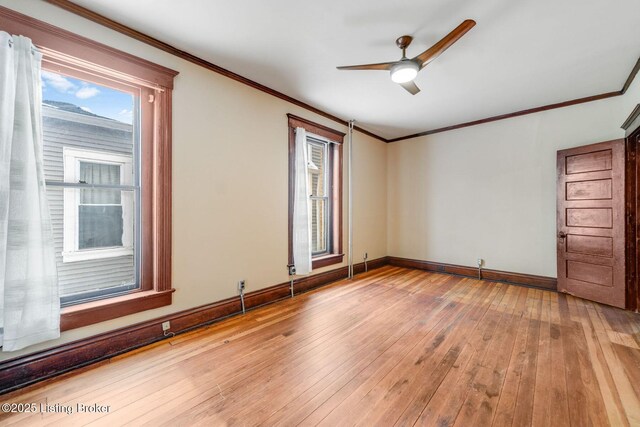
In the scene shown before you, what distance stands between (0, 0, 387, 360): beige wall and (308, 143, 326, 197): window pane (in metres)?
0.82

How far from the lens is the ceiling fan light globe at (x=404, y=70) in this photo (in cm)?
239

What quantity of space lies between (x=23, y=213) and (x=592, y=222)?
228 inches

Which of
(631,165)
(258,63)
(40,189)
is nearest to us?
(40,189)

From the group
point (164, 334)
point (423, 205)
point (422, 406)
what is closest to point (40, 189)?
point (164, 334)

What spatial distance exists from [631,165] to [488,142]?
1711mm

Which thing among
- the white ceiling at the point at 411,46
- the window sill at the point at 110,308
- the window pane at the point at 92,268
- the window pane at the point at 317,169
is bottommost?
the window sill at the point at 110,308

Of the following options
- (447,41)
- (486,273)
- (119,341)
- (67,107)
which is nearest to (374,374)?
(119,341)

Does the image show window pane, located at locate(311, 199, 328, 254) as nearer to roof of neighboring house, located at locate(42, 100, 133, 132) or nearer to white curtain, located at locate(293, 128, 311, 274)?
white curtain, located at locate(293, 128, 311, 274)

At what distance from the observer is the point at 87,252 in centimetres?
223

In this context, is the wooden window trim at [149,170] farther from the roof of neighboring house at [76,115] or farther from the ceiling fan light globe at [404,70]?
the ceiling fan light globe at [404,70]

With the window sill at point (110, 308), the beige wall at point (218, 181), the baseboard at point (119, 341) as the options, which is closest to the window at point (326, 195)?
the baseboard at point (119, 341)

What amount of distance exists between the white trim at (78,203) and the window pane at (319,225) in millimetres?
2620

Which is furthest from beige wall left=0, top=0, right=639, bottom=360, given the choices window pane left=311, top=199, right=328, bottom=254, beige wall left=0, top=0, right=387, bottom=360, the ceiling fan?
the ceiling fan

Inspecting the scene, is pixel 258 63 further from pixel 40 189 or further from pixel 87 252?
pixel 87 252
